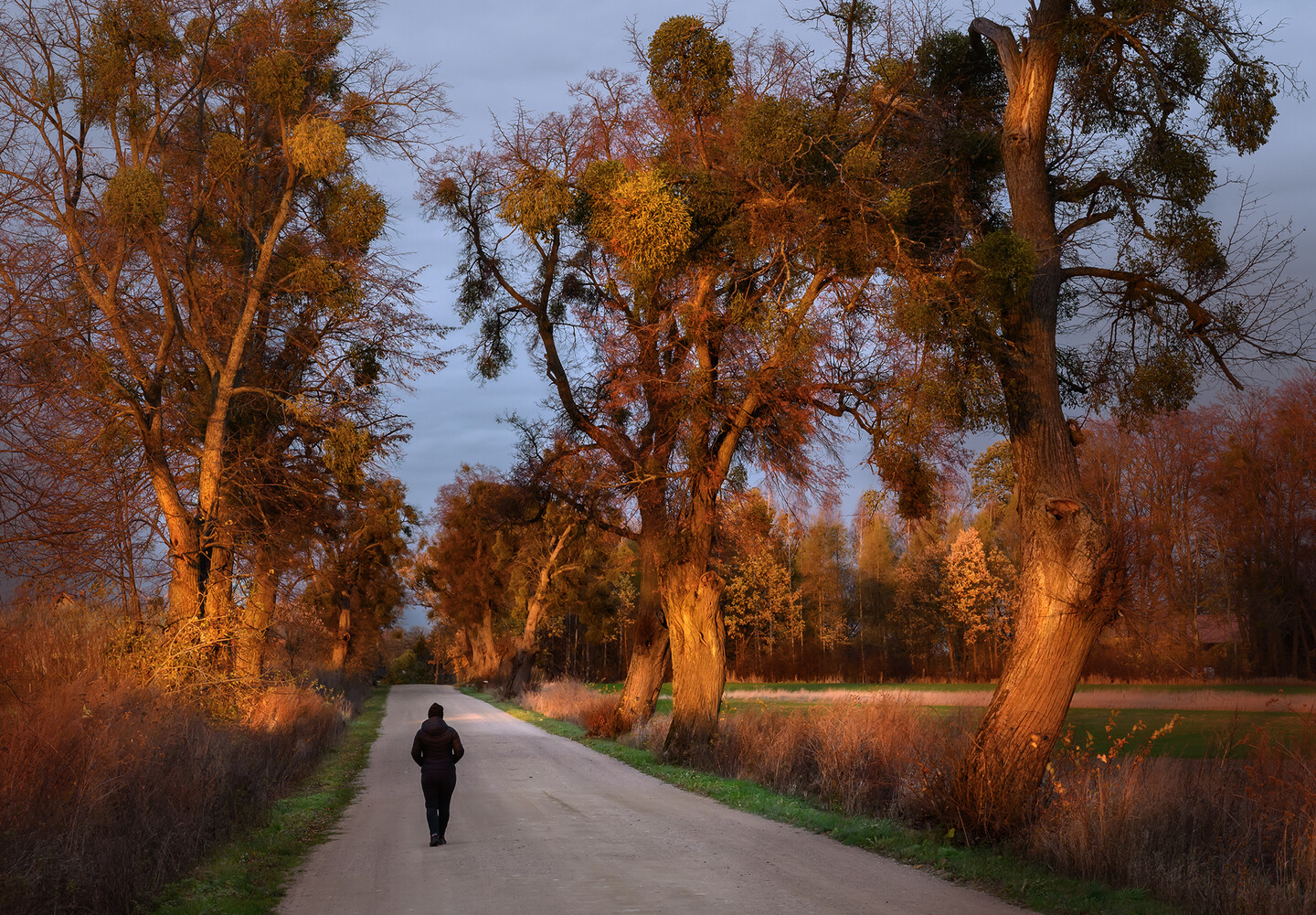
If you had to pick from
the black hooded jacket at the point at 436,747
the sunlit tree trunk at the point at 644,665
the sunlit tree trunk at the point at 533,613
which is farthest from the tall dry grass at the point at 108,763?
the sunlit tree trunk at the point at 533,613

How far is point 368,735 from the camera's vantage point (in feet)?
91.2

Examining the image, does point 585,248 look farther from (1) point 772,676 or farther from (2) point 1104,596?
(1) point 772,676

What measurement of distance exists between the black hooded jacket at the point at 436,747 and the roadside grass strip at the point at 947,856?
159 inches

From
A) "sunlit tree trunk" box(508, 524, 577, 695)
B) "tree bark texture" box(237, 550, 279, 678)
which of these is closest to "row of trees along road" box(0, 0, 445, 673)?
"tree bark texture" box(237, 550, 279, 678)

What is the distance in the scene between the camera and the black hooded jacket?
1096 cm

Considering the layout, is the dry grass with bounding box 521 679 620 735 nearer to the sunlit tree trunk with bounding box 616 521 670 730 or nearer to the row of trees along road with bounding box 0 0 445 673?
the sunlit tree trunk with bounding box 616 521 670 730

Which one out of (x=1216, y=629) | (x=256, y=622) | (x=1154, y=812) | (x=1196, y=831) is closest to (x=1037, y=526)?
(x=1154, y=812)

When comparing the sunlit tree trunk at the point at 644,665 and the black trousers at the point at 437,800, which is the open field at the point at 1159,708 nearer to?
the sunlit tree trunk at the point at 644,665

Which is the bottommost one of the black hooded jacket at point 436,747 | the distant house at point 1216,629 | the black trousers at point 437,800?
the black trousers at point 437,800

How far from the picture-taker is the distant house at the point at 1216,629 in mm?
47625

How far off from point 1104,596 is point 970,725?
376 centimetres

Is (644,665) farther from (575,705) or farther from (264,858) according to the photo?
(264,858)

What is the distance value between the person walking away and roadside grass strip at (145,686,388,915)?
4.24 feet

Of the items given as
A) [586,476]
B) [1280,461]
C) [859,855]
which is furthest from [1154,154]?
Result: [1280,461]
